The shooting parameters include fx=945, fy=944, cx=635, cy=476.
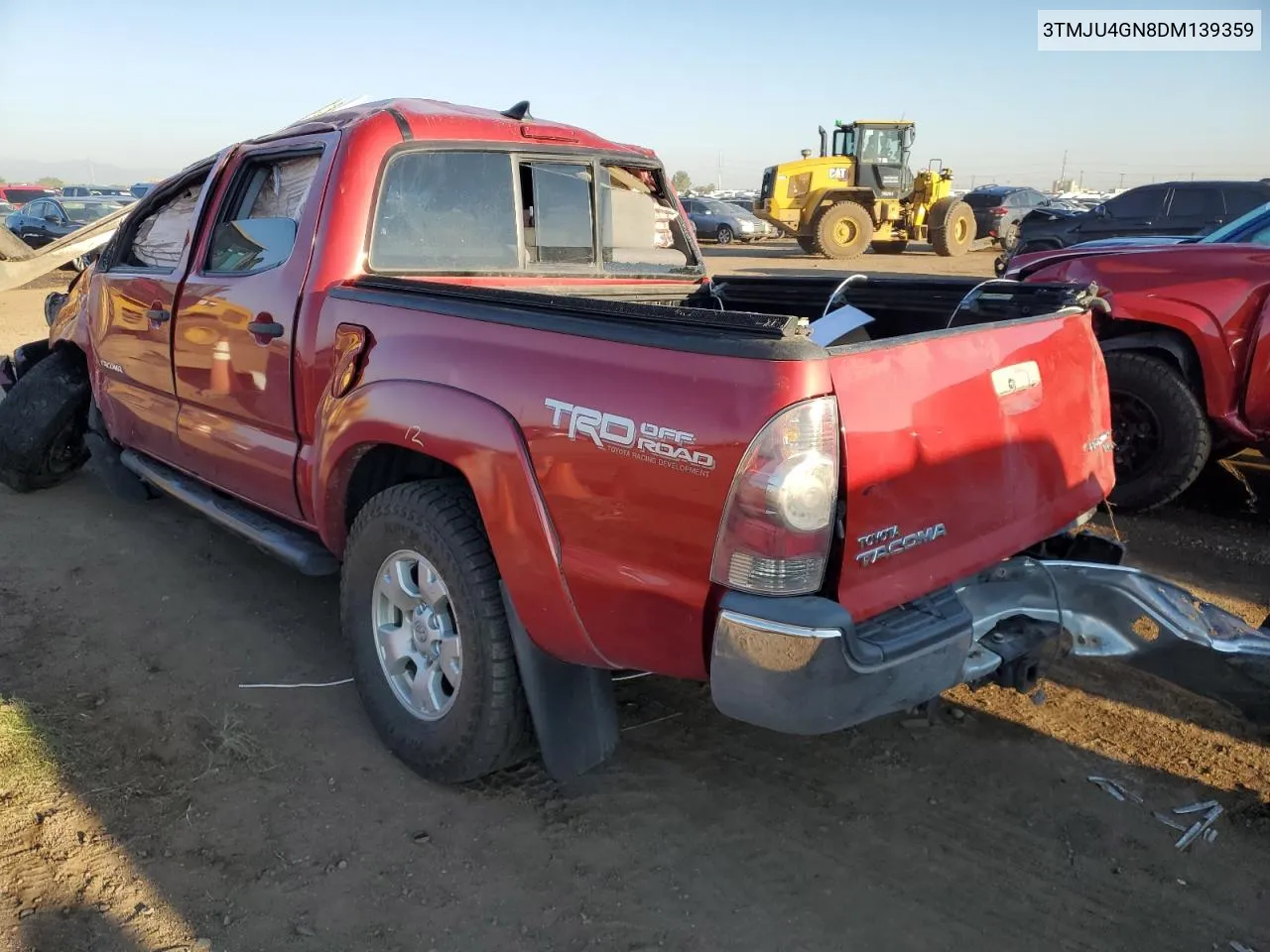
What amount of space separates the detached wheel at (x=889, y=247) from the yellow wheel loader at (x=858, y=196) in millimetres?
1231

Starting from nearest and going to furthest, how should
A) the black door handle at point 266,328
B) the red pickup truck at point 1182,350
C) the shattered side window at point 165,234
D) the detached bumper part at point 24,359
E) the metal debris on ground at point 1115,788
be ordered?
the metal debris on ground at point 1115,788 → the black door handle at point 266,328 → the shattered side window at point 165,234 → the red pickup truck at point 1182,350 → the detached bumper part at point 24,359

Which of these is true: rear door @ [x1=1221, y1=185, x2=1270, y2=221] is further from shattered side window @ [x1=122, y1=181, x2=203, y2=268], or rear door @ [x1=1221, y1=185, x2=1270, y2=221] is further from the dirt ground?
shattered side window @ [x1=122, y1=181, x2=203, y2=268]

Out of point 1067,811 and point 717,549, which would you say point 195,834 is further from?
point 1067,811

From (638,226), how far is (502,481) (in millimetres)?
2286

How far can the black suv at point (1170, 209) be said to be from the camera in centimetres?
1481

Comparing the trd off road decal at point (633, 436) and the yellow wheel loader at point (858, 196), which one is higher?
the yellow wheel loader at point (858, 196)

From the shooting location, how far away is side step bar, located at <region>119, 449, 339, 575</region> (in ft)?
11.6

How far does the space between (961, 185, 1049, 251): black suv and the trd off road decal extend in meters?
25.4

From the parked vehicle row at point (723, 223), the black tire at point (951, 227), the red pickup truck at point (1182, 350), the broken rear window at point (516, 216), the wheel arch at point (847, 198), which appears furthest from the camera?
the parked vehicle row at point (723, 223)

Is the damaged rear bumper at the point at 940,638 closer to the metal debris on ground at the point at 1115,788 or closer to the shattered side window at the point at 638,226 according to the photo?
the metal debris on ground at the point at 1115,788

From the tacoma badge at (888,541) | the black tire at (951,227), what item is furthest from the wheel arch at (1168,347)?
the black tire at (951,227)

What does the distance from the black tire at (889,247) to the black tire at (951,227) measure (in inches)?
43.0

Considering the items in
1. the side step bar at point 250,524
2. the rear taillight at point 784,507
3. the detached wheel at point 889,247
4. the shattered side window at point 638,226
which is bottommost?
the side step bar at point 250,524

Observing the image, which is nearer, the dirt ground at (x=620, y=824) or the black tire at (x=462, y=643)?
the dirt ground at (x=620, y=824)
